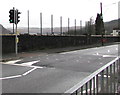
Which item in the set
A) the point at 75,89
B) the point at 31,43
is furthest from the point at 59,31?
the point at 75,89

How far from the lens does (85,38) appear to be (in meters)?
42.9

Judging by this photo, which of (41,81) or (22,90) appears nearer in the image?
(22,90)

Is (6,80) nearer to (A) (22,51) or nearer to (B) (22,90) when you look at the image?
(B) (22,90)

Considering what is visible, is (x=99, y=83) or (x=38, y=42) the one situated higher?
(x=38, y=42)

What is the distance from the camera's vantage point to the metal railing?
3.06 meters

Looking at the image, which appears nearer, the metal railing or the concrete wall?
the metal railing

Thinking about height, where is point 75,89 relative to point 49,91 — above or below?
above

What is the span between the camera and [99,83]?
4.22 meters

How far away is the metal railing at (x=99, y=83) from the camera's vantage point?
3.06 m

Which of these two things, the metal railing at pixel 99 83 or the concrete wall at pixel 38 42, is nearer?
the metal railing at pixel 99 83

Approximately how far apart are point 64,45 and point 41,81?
2590 centimetres

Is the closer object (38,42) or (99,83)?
(99,83)

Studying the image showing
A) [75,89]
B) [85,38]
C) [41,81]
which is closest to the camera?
[75,89]

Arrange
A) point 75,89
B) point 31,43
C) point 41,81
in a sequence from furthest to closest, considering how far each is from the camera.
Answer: point 31,43, point 41,81, point 75,89
